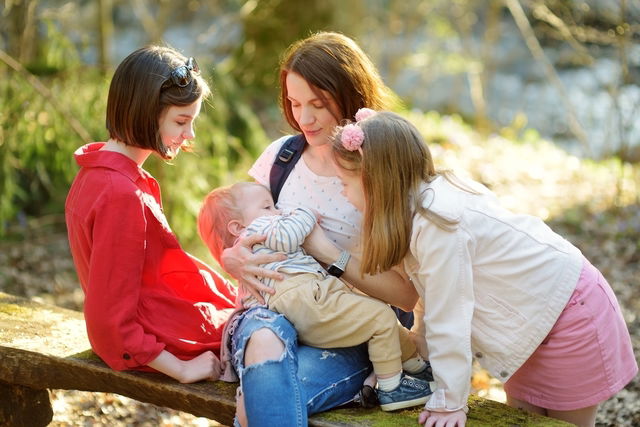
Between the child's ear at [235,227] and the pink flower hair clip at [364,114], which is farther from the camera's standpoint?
the child's ear at [235,227]

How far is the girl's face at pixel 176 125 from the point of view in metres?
2.62

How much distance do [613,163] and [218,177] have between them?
164 inches

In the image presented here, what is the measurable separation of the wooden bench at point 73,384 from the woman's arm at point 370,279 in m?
0.37

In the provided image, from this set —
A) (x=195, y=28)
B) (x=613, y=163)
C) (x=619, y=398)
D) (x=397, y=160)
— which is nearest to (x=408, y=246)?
(x=397, y=160)

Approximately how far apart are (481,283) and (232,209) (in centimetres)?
95

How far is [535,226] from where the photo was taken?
253cm

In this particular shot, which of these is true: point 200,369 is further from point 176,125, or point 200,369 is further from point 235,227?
point 176,125

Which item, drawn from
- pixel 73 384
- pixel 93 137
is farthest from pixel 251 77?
pixel 73 384

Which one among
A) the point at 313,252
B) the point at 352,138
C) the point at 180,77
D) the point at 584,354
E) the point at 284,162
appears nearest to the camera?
the point at 352,138

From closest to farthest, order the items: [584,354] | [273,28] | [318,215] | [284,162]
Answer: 1. [584,354]
2. [318,215]
3. [284,162]
4. [273,28]

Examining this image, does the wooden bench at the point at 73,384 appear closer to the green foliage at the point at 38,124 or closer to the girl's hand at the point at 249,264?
the girl's hand at the point at 249,264

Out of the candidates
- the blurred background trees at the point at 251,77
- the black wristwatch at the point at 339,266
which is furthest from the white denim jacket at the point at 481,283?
the blurred background trees at the point at 251,77

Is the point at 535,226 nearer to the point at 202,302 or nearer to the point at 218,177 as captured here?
the point at 202,302

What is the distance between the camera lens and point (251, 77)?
26.7 ft
